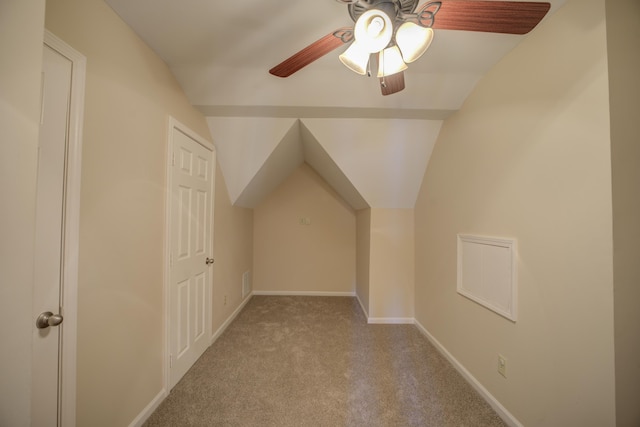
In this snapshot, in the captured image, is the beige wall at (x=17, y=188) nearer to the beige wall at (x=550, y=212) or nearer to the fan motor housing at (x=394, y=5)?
the fan motor housing at (x=394, y=5)

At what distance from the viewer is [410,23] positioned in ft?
3.02

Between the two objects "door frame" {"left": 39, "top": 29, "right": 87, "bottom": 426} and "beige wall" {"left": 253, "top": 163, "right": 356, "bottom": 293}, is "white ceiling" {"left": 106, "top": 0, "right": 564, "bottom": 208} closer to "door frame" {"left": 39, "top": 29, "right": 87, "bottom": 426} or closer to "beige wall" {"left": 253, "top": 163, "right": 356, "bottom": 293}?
"door frame" {"left": 39, "top": 29, "right": 87, "bottom": 426}

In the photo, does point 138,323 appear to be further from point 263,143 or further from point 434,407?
point 434,407

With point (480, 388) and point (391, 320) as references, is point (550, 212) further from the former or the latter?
point (391, 320)

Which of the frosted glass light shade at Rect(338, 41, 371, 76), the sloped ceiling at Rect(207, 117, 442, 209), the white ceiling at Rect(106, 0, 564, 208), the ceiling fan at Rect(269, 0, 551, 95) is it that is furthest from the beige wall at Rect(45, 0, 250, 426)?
the frosted glass light shade at Rect(338, 41, 371, 76)

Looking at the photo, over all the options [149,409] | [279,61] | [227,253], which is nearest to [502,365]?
[149,409]

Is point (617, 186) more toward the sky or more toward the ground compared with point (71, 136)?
more toward the ground

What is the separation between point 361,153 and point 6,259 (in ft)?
7.46

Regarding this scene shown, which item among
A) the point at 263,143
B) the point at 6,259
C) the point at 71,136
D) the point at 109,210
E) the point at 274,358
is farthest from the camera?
the point at 263,143

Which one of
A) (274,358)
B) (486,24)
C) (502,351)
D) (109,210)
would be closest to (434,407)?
(502,351)

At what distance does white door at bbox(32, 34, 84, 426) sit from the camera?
92 cm

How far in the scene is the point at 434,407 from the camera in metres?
1.56

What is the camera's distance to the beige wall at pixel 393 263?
9.27 feet

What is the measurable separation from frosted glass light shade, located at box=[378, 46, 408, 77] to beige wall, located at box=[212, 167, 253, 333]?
6.12ft
